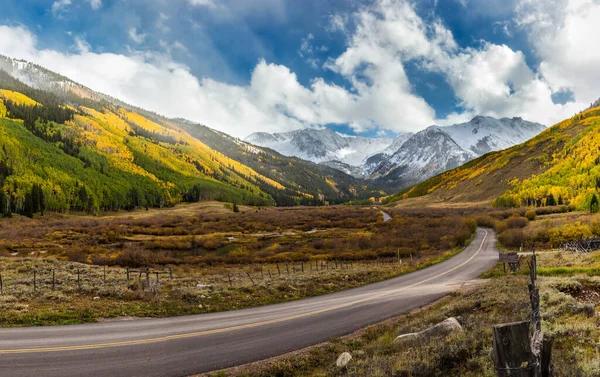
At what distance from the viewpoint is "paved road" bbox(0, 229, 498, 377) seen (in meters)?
12.5

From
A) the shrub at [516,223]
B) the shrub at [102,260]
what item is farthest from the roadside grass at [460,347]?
the shrub at [516,223]

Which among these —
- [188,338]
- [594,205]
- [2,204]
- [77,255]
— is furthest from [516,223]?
[2,204]

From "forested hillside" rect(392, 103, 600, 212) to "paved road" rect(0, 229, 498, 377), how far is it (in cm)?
7461

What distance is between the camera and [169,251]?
6350cm

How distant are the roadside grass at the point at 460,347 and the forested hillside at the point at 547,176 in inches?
2907

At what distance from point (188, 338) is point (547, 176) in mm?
147331

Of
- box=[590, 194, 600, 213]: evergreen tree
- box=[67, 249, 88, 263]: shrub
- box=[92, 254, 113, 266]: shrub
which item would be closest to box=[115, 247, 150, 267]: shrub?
box=[92, 254, 113, 266]: shrub

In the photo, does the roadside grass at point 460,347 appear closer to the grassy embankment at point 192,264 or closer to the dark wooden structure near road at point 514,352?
the dark wooden structure near road at point 514,352

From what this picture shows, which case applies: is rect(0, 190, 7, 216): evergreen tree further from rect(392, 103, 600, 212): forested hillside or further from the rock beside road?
rect(392, 103, 600, 212): forested hillside

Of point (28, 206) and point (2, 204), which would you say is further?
point (28, 206)

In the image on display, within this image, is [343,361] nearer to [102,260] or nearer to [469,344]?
[469,344]

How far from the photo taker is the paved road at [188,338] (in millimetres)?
12539

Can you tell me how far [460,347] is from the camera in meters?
9.23

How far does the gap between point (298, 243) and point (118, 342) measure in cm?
5687
